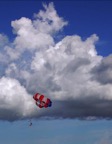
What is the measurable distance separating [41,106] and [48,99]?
519cm

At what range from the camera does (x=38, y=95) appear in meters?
89.4

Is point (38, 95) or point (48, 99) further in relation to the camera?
point (38, 95)

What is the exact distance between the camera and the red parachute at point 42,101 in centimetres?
8225

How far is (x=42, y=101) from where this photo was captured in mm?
84625

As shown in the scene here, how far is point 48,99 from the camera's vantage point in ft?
271

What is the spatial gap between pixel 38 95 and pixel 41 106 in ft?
22.4

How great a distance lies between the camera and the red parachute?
82.2 meters

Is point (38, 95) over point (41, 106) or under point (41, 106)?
over

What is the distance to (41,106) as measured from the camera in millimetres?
84562

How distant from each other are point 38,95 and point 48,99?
27.9ft
